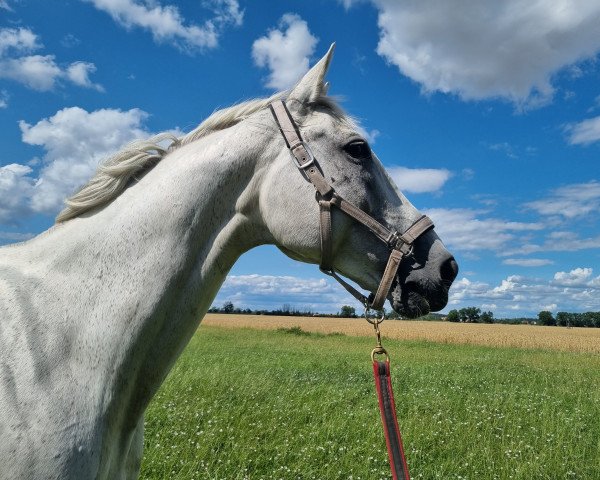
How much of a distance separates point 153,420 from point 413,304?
682 cm

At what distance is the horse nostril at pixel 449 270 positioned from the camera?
2521mm

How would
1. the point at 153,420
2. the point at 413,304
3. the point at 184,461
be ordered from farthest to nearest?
1. the point at 153,420
2. the point at 184,461
3. the point at 413,304

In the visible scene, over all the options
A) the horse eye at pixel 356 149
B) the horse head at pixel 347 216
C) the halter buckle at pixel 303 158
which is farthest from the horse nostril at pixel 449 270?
the halter buckle at pixel 303 158

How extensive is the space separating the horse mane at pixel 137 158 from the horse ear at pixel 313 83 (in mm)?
52

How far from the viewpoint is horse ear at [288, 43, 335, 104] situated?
9.18ft

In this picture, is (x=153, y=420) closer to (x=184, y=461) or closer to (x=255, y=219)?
(x=184, y=461)

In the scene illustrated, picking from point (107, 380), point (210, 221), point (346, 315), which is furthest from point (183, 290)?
point (346, 315)

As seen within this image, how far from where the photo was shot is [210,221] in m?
2.52

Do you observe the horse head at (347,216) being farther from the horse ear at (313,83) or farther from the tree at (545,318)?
the tree at (545,318)

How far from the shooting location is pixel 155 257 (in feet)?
7.88

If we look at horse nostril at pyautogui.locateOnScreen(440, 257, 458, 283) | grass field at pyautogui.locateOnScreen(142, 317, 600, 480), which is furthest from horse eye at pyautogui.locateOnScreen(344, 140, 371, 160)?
grass field at pyautogui.locateOnScreen(142, 317, 600, 480)

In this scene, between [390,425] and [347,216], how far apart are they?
45.5 inches

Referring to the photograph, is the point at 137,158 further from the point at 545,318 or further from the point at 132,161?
the point at 545,318

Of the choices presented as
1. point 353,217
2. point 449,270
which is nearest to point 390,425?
point 449,270
